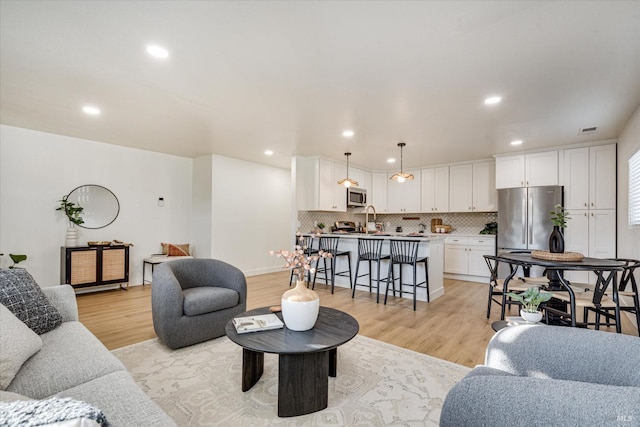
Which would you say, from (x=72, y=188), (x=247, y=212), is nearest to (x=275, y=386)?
(x=247, y=212)

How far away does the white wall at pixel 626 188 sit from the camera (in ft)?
11.2

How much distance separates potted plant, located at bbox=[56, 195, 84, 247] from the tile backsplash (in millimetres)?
3594

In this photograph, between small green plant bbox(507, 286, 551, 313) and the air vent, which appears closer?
small green plant bbox(507, 286, 551, 313)

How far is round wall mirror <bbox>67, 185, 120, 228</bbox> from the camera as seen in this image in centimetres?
482

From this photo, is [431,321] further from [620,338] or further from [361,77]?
[361,77]

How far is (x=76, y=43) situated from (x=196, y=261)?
6.86 feet

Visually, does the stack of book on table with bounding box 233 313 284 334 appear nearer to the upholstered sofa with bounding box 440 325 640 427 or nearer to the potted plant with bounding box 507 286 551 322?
the upholstered sofa with bounding box 440 325 640 427

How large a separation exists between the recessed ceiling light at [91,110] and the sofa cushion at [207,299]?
244cm

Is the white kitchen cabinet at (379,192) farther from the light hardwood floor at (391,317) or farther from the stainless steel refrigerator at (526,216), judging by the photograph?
the light hardwood floor at (391,317)

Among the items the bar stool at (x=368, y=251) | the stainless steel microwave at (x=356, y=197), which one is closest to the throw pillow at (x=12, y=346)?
the bar stool at (x=368, y=251)

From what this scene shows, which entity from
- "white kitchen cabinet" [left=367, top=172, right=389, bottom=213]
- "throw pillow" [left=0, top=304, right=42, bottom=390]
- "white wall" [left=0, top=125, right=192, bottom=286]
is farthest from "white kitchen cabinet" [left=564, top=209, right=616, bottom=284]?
"white wall" [left=0, top=125, right=192, bottom=286]

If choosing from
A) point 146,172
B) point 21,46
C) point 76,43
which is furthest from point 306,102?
point 146,172

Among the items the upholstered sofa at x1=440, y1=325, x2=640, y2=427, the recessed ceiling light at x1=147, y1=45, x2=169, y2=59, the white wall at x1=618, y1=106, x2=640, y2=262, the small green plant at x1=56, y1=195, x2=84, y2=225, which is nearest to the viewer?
the upholstered sofa at x1=440, y1=325, x2=640, y2=427

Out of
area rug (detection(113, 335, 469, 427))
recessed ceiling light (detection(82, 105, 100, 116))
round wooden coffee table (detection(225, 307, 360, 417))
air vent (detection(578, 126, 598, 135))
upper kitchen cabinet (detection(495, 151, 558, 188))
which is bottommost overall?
area rug (detection(113, 335, 469, 427))
